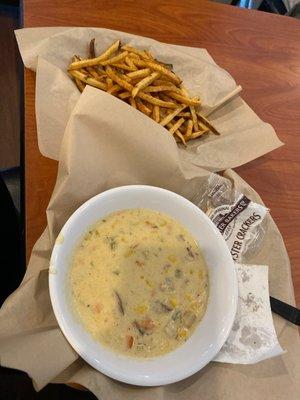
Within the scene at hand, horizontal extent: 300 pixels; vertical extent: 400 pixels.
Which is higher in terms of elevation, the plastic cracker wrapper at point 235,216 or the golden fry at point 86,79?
the golden fry at point 86,79

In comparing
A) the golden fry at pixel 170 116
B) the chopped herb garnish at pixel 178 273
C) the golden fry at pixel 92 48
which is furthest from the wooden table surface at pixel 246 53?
the chopped herb garnish at pixel 178 273

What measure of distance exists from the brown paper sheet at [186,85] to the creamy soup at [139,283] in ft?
0.83

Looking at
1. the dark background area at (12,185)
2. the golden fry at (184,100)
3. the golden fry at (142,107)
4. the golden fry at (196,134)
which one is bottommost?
the dark background area at (12,185)

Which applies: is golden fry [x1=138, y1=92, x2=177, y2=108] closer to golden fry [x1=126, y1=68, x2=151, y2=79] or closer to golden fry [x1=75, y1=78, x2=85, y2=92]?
golden fry [x1=126, y1=68, x2=151, y2=79]

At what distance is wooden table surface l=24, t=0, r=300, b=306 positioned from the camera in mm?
1223

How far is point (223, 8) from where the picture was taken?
1.57 metres

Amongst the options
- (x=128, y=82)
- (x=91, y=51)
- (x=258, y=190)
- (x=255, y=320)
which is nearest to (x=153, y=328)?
(x=255, y=320)

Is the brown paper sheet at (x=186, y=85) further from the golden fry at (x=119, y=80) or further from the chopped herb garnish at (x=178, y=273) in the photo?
the chopped herb garnish at (x=178, y=273)

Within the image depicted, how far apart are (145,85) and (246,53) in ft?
1.76

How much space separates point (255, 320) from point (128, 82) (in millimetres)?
729

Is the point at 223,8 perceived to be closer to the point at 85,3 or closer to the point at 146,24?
the point at 146,24

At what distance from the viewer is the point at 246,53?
1517mm

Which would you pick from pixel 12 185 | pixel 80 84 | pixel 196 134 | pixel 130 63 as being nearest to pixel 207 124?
pixel 196 134

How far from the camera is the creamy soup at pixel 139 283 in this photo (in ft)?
2.96
